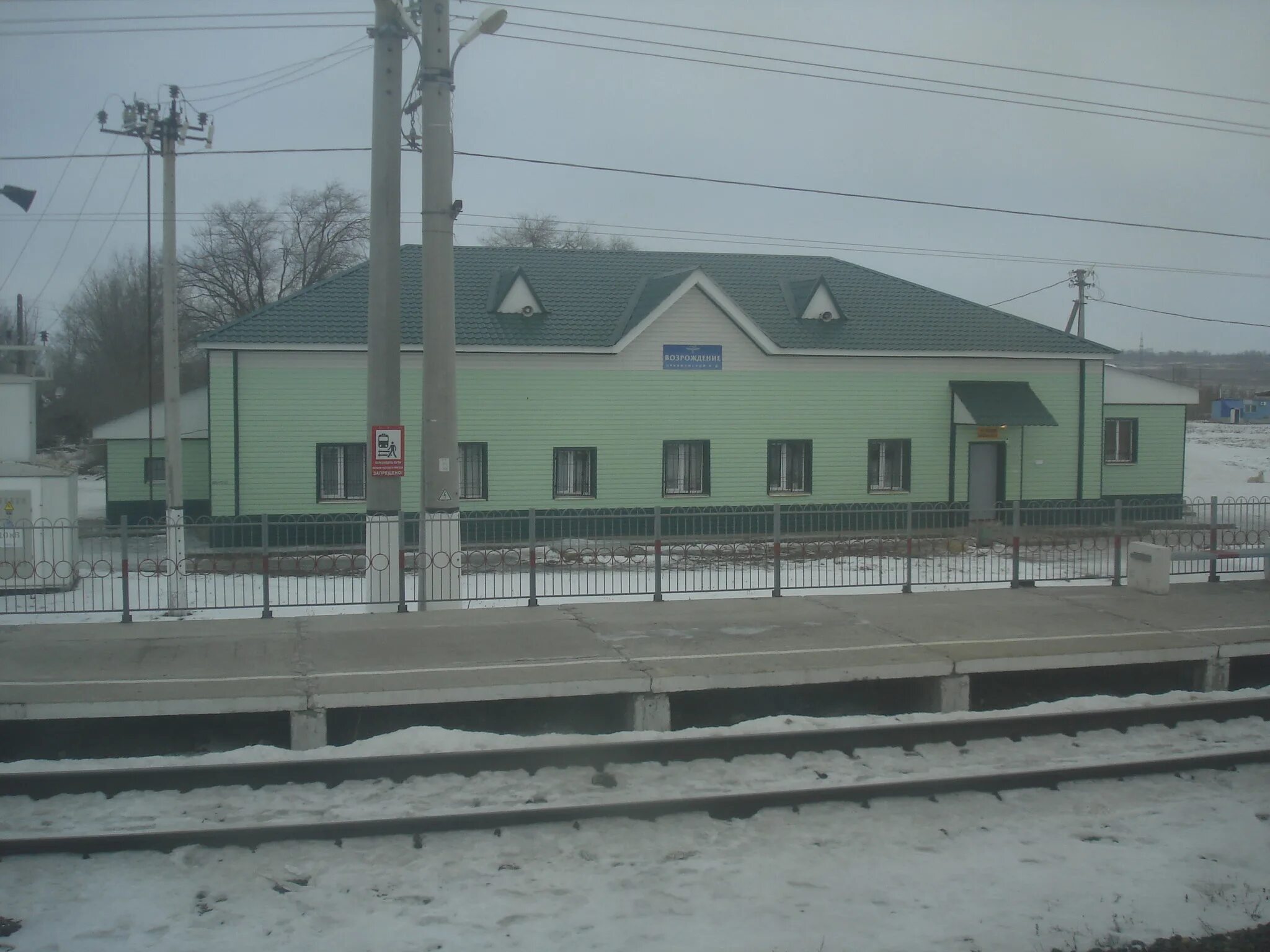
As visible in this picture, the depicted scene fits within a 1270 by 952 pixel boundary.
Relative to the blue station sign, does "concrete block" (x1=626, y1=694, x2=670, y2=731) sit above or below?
below

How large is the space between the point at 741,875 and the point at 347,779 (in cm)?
333

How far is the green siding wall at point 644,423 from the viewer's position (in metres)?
25.2

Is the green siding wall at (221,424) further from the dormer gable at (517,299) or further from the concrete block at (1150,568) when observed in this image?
the concrete block at (1150,568)

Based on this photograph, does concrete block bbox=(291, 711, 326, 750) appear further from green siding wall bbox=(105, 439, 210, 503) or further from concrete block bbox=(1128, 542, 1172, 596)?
green siding wall bbox=(105, 439, 210, 503)

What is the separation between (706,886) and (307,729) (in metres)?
4.21

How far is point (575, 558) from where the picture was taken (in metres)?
22.4

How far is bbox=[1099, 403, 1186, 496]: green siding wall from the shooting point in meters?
31.8

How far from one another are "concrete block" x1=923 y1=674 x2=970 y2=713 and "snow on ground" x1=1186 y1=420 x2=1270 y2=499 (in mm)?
30721

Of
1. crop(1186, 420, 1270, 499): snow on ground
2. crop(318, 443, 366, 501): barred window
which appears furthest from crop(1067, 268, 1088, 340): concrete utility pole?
crop(318, 443, 366, 501): barred window

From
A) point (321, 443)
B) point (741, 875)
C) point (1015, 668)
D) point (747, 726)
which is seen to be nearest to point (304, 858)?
point (741, 875)

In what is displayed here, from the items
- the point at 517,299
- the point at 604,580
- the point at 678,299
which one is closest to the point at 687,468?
the point at 678,299

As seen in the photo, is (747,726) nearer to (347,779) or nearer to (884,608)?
(347,779)

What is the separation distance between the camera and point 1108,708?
10.2 m

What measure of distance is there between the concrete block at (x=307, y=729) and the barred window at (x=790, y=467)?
64.9ft
